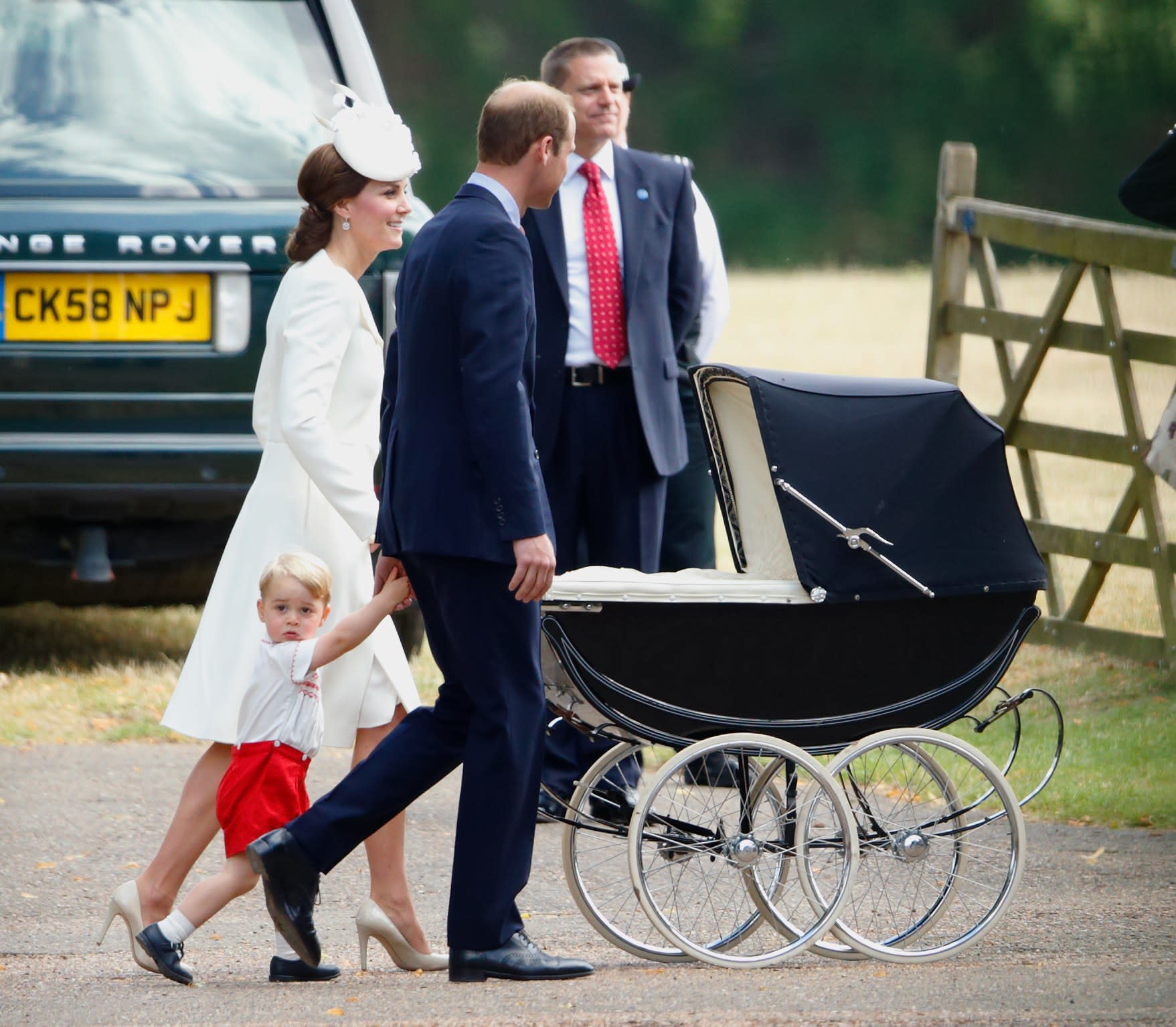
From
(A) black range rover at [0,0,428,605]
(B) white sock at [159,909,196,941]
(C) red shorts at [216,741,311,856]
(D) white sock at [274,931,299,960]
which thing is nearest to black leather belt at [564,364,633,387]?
(A) black range rover at [0,0,428,605]

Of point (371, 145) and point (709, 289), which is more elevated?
point (371, 145)

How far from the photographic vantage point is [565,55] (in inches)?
230

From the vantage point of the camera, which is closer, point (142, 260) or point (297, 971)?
point (297, 971)

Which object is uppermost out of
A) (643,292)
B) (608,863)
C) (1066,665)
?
(643,292)

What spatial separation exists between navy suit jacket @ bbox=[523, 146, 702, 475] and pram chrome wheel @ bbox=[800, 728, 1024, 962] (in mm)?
→ 1187

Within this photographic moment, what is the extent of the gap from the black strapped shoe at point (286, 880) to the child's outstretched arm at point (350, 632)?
361 mm

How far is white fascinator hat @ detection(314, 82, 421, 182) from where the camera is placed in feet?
14.0

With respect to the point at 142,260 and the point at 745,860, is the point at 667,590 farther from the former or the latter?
the point at 142,260

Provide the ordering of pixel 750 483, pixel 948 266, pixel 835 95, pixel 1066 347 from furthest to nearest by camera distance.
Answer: pixel 835 95
pixel 948 266
pixel 1066 347
pixel 750 483

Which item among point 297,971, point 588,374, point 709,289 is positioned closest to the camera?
point 297,971

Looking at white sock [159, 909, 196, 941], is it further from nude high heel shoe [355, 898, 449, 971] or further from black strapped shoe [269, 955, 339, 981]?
nude high heel shoe [355, 898, 449, 971]

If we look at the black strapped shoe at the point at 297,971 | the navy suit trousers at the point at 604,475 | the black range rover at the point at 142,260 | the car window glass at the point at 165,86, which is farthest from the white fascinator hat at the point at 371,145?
the car window glass at the point at 165,86

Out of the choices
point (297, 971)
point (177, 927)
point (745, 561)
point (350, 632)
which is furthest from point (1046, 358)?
point (177, 927)

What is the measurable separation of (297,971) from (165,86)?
378 centimetres
